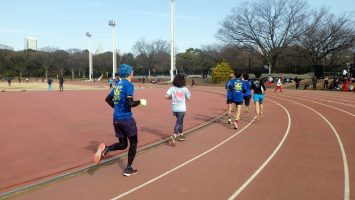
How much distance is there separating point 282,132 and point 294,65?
5121 centimetres

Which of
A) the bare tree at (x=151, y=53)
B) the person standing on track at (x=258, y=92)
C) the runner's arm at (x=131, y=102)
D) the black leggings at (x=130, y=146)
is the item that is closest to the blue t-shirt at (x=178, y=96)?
the black leggings at (x=130, y=146)

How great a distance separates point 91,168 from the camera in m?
6.28

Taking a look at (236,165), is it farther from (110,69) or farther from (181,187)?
(110,69)

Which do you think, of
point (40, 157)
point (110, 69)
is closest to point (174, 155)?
point (40, 157)

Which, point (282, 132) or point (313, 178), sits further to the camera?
→ point (282, 132)

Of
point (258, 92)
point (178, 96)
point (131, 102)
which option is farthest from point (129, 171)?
point (258, 92)

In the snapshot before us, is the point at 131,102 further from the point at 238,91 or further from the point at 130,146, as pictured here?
the point at 238,91

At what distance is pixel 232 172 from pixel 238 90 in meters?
5.46

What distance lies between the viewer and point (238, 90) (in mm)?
11219

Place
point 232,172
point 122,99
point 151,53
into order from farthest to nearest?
point 151,53
point 232,172
point 122,99

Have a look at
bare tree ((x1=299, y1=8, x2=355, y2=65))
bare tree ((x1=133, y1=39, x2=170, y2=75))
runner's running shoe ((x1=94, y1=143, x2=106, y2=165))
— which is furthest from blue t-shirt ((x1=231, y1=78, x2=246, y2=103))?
bare tree ((x1=133, y1=39, x2=170, y2=75))

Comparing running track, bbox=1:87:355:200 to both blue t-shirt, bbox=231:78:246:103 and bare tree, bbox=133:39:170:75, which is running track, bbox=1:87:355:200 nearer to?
blue t-shirt, bbox=231:78:246:103

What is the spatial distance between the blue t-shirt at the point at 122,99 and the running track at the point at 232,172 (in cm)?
103

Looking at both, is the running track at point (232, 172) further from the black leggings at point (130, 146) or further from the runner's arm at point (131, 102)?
the runner's arm at point (131, 102)
